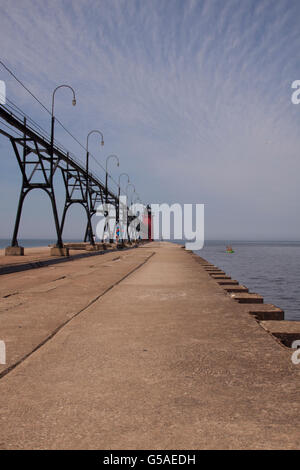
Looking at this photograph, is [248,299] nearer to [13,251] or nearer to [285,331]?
[285,331]

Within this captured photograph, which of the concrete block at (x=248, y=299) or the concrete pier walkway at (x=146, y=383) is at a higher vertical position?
the concrete pier walkway at (x=146, y=383)

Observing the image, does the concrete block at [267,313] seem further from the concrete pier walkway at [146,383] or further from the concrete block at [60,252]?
the concrete block at [60,252]

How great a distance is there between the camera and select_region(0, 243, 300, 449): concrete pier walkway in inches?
90.1

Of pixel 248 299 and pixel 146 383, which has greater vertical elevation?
pixel 146 383

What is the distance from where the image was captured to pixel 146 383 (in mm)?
3162

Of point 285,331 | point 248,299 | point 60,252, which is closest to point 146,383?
point 285,331

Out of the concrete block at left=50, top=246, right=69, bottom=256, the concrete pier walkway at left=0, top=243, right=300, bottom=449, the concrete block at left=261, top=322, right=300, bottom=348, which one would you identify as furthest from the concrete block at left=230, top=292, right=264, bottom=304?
the concrete block at left=50, top=246, right=69, bottom=256

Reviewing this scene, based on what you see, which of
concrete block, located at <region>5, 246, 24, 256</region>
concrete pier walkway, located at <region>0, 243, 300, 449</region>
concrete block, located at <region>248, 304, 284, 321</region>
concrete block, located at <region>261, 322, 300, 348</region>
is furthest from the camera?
concrete block, located at <region>5, 246, 24, 256</region>

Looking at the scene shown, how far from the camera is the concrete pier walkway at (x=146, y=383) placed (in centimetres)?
229

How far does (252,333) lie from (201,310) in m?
1.79

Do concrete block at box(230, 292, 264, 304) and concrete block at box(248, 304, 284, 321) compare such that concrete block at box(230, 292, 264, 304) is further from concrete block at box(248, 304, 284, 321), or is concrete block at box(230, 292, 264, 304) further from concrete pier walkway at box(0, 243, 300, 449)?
concrete pier walkway at box(0, 243, 300, 449)

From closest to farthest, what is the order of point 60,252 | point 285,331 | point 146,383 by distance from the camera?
point 146,383 < point 285,331 < point 60,252

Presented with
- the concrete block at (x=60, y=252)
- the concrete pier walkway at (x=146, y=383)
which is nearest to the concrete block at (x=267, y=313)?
the concrete pier walkway at (x=146, y=383)
